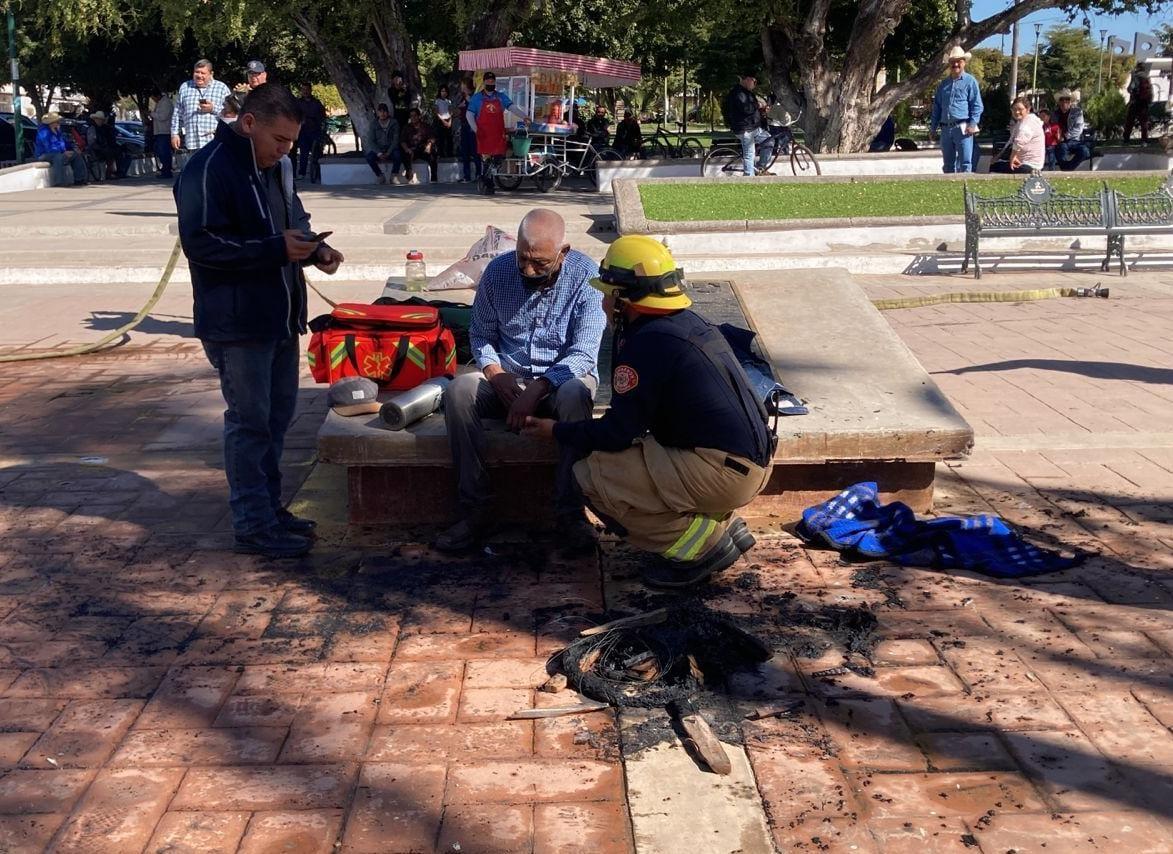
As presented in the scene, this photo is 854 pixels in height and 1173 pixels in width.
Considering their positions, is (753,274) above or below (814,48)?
below

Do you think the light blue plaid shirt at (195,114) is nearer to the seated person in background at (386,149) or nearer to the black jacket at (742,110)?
the black jacket at (742,110)

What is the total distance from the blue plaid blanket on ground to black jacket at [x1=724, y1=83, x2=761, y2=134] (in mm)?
12640

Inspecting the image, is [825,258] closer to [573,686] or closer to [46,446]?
[46,446]

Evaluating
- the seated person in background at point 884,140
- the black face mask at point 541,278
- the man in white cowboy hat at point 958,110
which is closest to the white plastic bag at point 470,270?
the black face mask at point 541,278

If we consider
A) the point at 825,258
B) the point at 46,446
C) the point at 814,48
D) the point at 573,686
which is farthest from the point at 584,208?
the point at 573,686

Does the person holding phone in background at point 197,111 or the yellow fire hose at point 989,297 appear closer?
the yellow fire hose at point 989,297

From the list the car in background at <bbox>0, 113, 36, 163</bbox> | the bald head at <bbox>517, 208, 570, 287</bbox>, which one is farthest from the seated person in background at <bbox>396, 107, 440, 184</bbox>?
the bald head at <bbox>517, 208, 570, 287</bbox>

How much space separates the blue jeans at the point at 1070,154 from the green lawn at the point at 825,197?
441 centimetres

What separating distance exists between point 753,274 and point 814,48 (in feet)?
48.9

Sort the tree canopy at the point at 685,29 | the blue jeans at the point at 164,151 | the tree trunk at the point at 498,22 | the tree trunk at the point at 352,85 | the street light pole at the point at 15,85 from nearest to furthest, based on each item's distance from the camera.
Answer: the tree canopy at the point at 685,29 < the tree trunk at the point at 498,22 < the tree trunk at the point at 352,85 < the blue jeans at the point at 164,151 < the street light pole at the point at 15,85

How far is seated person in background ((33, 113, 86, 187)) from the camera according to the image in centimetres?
2306

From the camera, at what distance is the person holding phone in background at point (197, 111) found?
11.3 m

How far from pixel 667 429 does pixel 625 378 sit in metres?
0.27

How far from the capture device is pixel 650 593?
4539 mm
